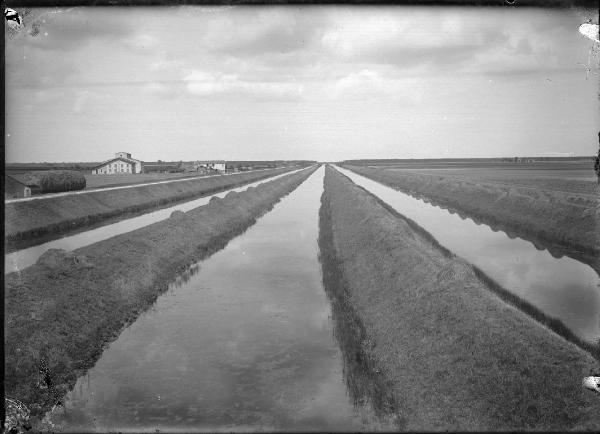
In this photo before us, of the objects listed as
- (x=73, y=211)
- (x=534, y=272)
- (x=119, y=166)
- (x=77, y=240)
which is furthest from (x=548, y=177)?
(x=119, y=166)

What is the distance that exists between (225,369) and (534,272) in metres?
10.7

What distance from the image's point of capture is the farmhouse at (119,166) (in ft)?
250

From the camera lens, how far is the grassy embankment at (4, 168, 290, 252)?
20889mm

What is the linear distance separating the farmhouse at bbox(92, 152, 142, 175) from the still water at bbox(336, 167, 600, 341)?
65510 mm

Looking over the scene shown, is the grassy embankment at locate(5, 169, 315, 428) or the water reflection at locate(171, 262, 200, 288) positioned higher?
the grassy embankment at locate(5, 169, 315, 428)

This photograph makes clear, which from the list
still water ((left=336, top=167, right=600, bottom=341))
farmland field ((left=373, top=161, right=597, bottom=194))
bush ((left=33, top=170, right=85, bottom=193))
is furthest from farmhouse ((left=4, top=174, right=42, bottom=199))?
farmland field ((left=373, top=161, right=597, bottom=194))

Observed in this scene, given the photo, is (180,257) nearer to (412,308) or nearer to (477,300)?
(412,308)

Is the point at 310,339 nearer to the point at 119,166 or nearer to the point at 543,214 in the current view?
the point at 543,214

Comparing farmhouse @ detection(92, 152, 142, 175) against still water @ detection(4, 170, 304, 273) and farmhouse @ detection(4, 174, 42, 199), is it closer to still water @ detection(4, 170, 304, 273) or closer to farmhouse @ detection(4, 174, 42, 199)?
farmhouse @ detection(4, 174, 42, 199)

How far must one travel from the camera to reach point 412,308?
9.52 meters

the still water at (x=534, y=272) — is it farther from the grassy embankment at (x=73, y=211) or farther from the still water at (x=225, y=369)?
the grassy embankment at (x=73, y=211)

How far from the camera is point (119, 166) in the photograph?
7744cm

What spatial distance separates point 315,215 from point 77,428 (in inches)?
946

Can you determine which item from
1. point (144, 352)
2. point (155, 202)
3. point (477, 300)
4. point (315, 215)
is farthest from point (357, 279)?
point (155, 202)
